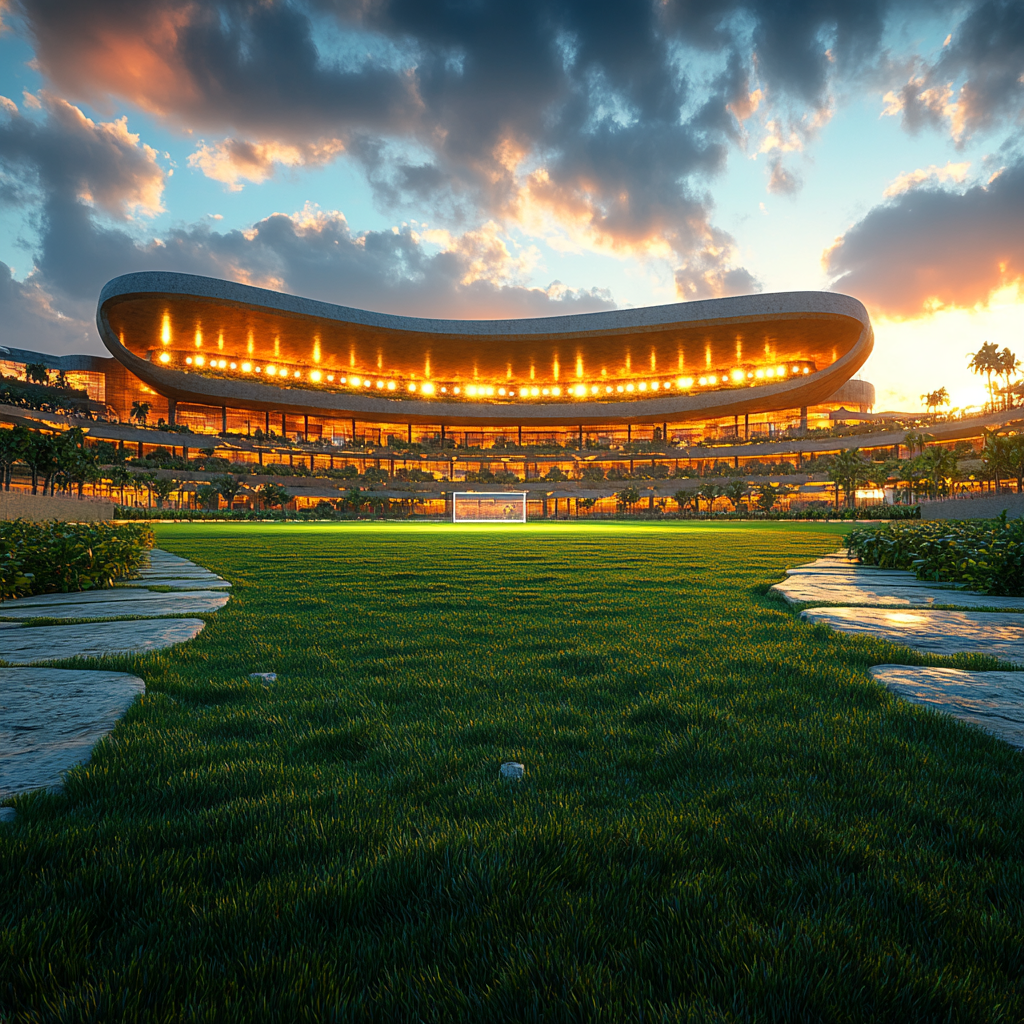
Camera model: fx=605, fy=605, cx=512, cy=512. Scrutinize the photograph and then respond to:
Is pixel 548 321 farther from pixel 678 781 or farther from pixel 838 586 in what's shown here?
→ pixel 678 781

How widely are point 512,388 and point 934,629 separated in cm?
9519

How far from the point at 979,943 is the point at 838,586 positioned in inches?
258

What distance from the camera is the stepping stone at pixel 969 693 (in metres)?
2.60

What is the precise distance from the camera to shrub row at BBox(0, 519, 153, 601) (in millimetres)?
6895

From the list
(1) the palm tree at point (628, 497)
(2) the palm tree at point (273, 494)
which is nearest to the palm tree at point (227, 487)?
(2) the palm tree at point (273, 494)

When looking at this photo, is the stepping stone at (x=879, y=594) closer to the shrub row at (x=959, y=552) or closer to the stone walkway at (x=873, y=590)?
the stone walkway at (x=873, y=590)

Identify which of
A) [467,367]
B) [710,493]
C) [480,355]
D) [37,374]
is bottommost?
[710,493]

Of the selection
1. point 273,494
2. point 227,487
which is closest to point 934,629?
point 227,487

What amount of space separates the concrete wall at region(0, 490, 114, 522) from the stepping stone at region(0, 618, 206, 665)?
43.1ft

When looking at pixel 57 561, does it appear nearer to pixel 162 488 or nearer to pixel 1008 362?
pixel 162 488

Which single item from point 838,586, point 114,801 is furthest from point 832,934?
point 838,586

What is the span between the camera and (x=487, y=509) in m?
62.5

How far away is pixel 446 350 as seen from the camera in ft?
262

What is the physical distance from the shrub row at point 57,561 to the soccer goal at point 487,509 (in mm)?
53088
